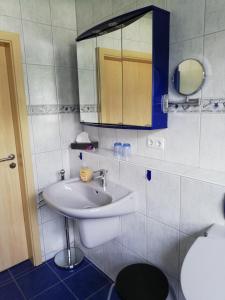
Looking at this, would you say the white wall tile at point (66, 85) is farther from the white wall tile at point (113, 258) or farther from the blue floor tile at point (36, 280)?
the blue floor tile at point (36, 280)

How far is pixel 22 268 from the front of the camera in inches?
82.4

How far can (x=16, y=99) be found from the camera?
1.79 meters

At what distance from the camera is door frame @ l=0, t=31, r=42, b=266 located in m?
1.72

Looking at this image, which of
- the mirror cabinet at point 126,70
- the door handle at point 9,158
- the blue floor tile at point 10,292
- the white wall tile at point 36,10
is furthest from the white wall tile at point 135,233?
the white wall tile at point 36,10

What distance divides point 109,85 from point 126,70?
0.19 meters

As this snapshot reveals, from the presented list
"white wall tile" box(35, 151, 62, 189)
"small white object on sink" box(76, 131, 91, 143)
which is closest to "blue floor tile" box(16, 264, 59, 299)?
"white wall tile" box(35, 151, 62, 189)

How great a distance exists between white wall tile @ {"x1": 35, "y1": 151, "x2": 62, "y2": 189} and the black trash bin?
1.07 meters

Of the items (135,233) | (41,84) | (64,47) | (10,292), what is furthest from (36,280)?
(64,47)

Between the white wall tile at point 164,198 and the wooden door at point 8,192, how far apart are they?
121cm

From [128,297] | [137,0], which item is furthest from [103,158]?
[137,0]

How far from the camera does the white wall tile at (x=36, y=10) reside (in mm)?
1746

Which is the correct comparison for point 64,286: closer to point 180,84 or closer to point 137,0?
point 180,84

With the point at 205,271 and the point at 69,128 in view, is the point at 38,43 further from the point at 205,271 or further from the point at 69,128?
the point at 205,271

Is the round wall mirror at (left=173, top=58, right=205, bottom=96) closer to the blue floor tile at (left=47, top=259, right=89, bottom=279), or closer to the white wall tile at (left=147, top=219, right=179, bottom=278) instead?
the white wall tile at (left=147, top=219, right=179, bottom=278)
